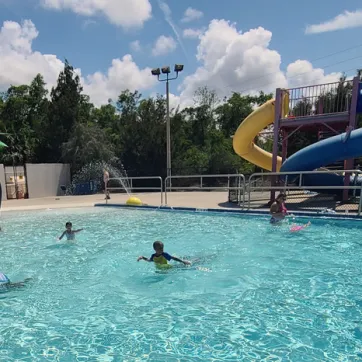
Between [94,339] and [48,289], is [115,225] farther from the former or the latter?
[94,339]

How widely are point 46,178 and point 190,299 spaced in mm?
18773

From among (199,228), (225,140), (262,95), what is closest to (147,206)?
(199,228)

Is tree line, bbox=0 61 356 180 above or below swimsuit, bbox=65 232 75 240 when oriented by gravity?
above

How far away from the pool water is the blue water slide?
2867mm

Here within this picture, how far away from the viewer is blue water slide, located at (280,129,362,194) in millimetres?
10469

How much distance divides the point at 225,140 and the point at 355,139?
28.5m

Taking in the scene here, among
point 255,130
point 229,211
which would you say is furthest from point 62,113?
point 229,211

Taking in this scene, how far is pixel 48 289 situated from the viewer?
530cm

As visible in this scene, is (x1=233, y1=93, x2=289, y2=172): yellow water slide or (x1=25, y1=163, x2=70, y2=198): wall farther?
(x1=25, y1=163, x2=70, y2=198): wall

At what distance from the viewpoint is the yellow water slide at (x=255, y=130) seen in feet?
48.0

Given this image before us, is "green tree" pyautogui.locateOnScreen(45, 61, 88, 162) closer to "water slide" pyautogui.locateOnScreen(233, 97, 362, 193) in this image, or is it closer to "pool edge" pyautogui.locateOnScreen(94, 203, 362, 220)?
"pool edge" pyautogui.locateOnScreen(94, 203, 362, 220)

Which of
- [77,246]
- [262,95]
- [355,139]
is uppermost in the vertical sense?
[262,95]

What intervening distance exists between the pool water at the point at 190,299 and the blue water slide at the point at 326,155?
9.41ft

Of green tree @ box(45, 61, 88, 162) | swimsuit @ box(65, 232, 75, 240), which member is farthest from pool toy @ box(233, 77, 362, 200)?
green tree @ box(45, 61, 88, 162)
